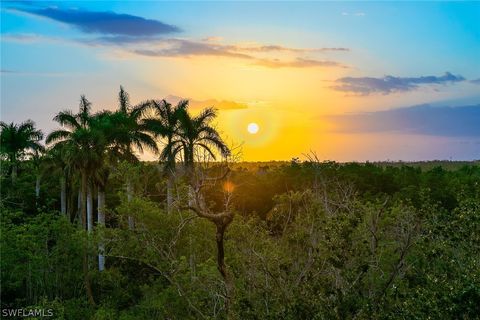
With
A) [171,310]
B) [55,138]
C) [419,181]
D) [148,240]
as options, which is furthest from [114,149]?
[419,181]

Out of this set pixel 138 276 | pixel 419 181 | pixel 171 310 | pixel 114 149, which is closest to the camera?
pixel 171 310

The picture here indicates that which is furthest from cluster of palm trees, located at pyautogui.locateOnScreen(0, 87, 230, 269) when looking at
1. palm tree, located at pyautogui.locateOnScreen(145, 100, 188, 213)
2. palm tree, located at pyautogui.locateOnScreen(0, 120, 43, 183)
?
palm tree, located at pyautogui.locateOnScreen(0, 120, 43, 183)

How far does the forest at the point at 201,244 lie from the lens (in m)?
14.8

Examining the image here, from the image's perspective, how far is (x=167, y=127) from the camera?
4234 centimetres

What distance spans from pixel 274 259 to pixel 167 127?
26350 mm

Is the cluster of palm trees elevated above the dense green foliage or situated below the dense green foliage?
above

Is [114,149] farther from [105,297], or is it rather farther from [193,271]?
[193,271]

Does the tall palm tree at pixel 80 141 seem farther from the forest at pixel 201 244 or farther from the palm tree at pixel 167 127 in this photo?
the palm tree at pixel 167 127

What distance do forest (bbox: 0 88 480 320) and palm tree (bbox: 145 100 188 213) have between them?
11 cm

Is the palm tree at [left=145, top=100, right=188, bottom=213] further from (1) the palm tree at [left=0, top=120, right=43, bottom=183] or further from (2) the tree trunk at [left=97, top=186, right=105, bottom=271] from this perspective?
(1) the palm tree at [left=0, top=120, right=43, bottom=183]

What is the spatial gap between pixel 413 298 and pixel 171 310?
52.1 ft

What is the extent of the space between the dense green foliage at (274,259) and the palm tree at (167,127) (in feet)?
5.81

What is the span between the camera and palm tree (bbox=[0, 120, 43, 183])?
57969 mm

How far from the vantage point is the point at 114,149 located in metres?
40.9
